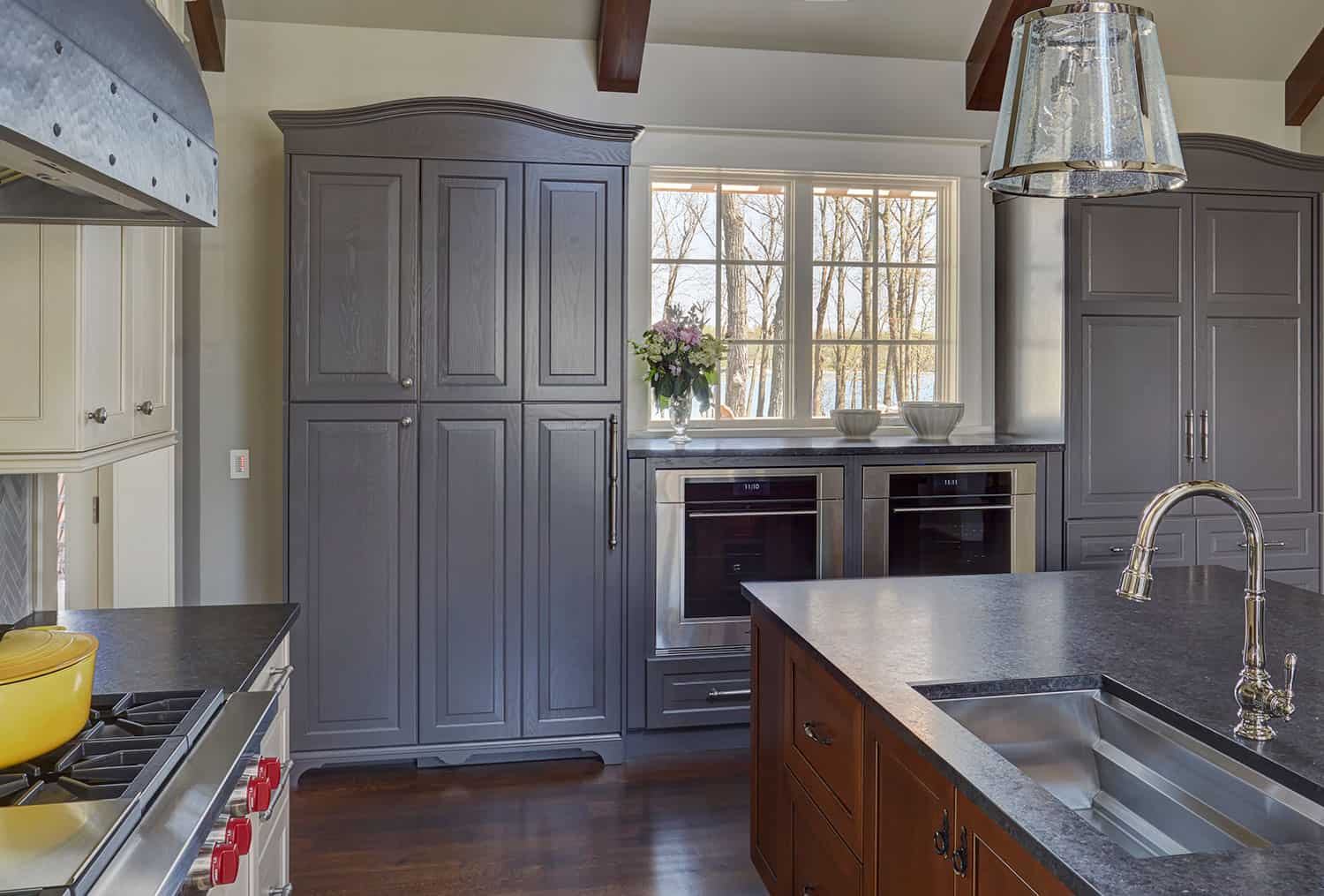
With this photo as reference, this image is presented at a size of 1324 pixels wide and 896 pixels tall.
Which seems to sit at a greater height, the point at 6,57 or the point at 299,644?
the point at 6,57

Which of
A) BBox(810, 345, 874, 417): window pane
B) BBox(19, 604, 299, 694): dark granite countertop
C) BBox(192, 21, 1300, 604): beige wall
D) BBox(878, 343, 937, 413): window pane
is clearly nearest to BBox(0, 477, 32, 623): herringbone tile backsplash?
BBox(19, 604, 299, 694): dark granite countertop

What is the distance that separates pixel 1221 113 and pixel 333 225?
4048mm

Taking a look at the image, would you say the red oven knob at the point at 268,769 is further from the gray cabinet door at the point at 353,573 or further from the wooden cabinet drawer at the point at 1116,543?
the wooden cabinet drawer at the point at 1116,543

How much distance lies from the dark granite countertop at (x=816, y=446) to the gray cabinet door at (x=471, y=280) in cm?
59

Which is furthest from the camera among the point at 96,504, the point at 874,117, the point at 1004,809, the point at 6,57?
the point at 874,117

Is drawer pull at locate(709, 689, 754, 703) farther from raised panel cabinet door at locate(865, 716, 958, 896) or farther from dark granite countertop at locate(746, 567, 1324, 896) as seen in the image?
raised panel cabinet door at locate(865, 716, 958, 896)

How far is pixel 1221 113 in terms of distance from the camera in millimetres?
4688

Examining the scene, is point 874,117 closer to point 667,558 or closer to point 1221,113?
point 1221,113

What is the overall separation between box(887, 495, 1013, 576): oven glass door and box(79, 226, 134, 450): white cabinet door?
2727mm

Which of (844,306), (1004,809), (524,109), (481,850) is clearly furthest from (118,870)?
(844,306)

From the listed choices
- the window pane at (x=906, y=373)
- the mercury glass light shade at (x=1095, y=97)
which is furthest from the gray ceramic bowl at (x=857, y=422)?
the mercury glass light shade at (x=1095, y=97)

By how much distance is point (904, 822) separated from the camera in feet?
5.34

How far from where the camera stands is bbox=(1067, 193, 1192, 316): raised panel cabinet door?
3.93 metres

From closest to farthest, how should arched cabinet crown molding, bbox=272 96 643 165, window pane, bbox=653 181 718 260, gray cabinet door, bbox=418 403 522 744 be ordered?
arched cabinet crown molding, bbox=272 96 643 165, gray cabinet door, bbox=418 403 522 744, window pane, bbox=653 181 718 260
